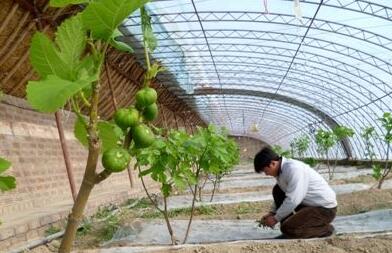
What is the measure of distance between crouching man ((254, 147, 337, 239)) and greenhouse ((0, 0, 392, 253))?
0.02 metres

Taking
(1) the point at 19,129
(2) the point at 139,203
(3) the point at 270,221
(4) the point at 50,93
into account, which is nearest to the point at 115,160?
(4) the point at 50,93

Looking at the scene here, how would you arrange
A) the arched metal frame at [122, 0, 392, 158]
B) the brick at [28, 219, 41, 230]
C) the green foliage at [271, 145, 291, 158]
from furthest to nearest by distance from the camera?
the arched metal frame at [122, 0, 392, 158] → the green foliage at [271, 145, 291, 158] → the brick at [28, 219, 41, 230]

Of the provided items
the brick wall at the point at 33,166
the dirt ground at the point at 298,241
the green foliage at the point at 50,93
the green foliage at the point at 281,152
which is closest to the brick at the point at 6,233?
the dirt ground at the point at 298,241

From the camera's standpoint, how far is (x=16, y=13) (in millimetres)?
11422

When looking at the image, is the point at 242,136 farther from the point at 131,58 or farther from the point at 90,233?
the point at 90,233

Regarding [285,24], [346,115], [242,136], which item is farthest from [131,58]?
[242,136]

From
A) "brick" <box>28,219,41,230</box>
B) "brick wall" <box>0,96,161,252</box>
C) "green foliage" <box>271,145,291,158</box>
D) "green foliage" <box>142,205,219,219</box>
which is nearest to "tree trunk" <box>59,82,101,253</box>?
"brick" <box>28,219,41,230</box>

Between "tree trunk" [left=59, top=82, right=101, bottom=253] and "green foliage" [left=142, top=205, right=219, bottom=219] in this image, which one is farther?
"green foliage" [left=142, top=205, right=219, bottom=219]

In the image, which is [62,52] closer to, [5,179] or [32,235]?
[5,179]

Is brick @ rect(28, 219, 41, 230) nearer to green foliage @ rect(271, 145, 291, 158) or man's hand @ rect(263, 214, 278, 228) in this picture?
man's hand @ rect(263, 214, 278, 228)

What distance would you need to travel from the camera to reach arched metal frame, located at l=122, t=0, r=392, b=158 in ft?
56.8

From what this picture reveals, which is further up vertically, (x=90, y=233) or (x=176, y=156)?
(x=176, y=156)

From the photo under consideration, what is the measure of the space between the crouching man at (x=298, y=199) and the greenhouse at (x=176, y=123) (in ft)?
0.05

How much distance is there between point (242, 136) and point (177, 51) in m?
39.6
